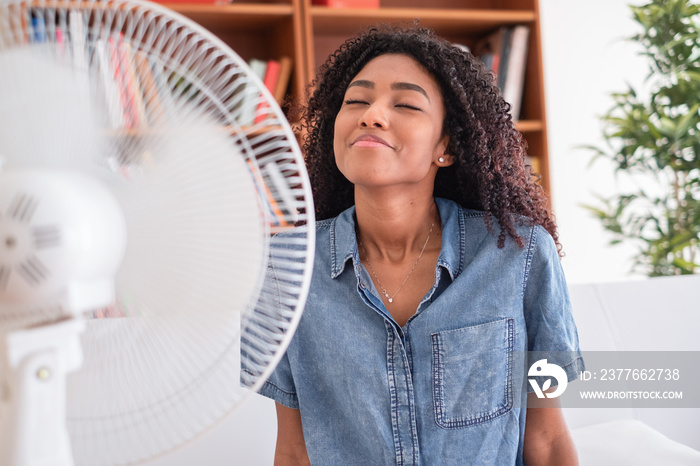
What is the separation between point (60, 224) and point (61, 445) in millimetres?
168

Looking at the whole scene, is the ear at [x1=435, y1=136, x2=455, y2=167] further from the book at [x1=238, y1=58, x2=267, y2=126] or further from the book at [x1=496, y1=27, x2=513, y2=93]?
the book at [x1=496, y1=27, x2=513, y2=93]

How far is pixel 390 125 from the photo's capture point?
103cm

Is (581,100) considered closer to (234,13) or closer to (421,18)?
(421,18)

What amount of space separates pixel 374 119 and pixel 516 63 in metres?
1.67

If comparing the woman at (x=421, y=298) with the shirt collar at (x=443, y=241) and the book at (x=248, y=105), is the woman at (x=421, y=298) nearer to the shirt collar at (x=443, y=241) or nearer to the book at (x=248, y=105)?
the shirt collar at (x=443, y=241)

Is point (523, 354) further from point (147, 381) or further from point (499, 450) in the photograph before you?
point (147, 381)

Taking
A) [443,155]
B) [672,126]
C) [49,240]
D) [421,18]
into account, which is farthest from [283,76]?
[49,240]

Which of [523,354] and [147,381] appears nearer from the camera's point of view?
[147,381]

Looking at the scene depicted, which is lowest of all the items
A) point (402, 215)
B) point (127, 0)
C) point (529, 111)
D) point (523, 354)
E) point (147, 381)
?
point (523, 354)

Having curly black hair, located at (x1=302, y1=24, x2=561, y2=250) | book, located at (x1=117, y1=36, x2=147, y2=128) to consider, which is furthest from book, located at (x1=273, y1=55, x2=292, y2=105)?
book, located at (x1=117, y1=36, x2=147, y2=128)

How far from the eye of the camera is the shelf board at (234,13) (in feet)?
7.12

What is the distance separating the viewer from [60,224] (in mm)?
496

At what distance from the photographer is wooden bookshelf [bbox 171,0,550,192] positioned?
2.25 metres

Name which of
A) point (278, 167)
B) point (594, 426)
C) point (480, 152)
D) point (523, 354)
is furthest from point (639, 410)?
point (278, 167)
